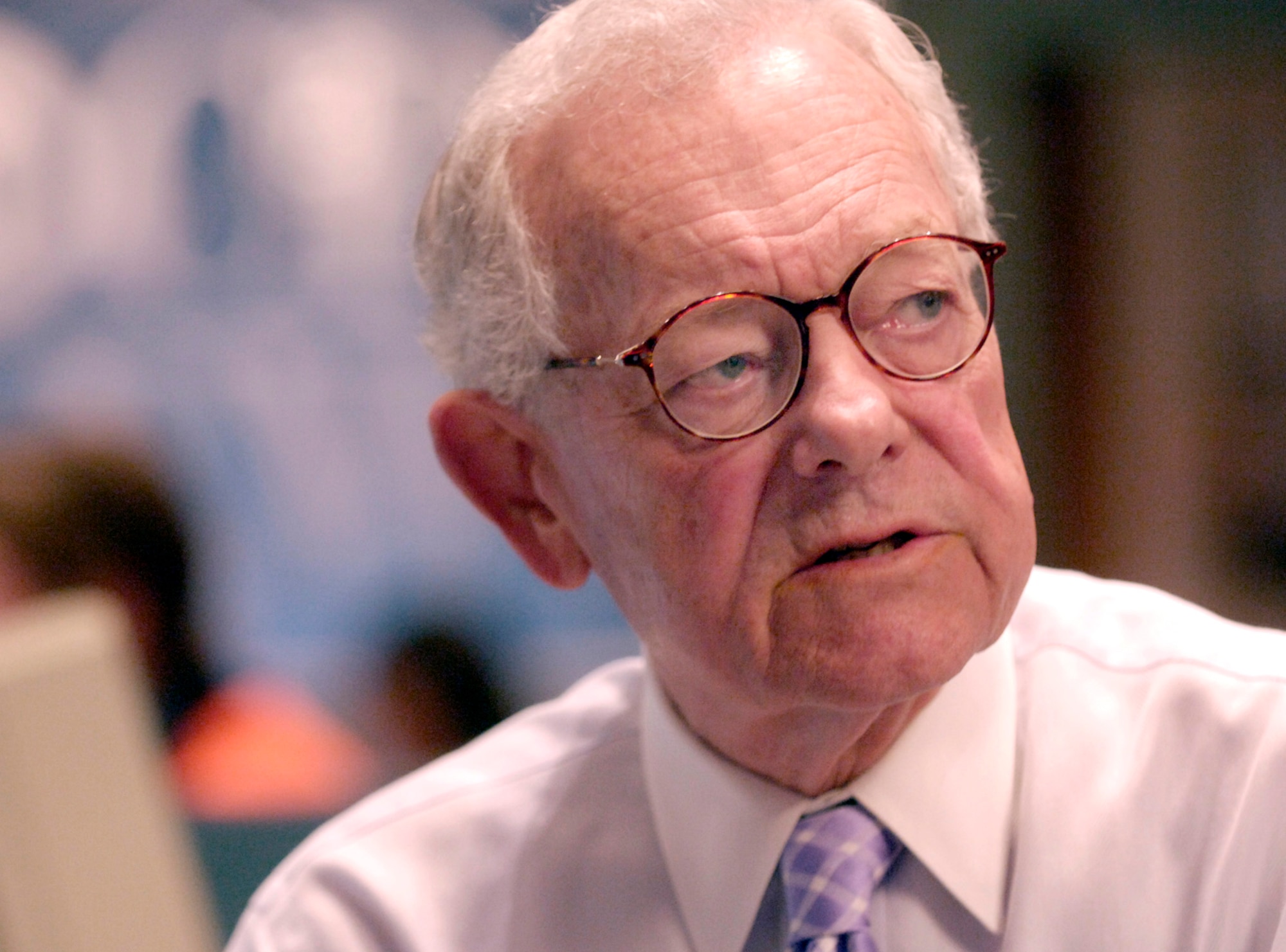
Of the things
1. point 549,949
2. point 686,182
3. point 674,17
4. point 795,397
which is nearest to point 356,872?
point 549,949

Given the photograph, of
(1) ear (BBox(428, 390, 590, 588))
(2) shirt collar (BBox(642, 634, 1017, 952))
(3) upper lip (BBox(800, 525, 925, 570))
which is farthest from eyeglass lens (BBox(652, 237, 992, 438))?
(2) shirt collar (BBox(642, 634, 1017, 952))

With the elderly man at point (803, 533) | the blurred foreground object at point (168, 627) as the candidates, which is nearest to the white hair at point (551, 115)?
the elderly man at point (803, 533)

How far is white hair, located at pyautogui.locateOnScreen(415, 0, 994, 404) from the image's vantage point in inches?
53.0

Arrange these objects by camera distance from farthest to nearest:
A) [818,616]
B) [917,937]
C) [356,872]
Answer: [356,872] → [917,937] → [818,616]

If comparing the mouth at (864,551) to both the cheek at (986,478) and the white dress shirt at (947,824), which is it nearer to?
the cheek at (986,478)

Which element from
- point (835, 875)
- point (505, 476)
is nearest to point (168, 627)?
point (505, 476)

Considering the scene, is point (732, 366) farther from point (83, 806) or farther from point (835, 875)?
point (83, 806)

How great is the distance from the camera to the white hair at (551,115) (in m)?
1.35

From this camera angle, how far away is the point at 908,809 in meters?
1.35

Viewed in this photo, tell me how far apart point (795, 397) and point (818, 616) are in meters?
0.22

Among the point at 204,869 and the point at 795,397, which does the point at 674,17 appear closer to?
the point at 795,397

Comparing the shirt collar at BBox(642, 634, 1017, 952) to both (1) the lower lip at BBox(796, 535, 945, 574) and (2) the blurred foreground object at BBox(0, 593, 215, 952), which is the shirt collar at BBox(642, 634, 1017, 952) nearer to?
(1) the lower lip at BBox(796, 535, 945, 574)

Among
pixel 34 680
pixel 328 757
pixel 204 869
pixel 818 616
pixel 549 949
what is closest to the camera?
pixel 34 680

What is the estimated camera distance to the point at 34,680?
0.77 m
